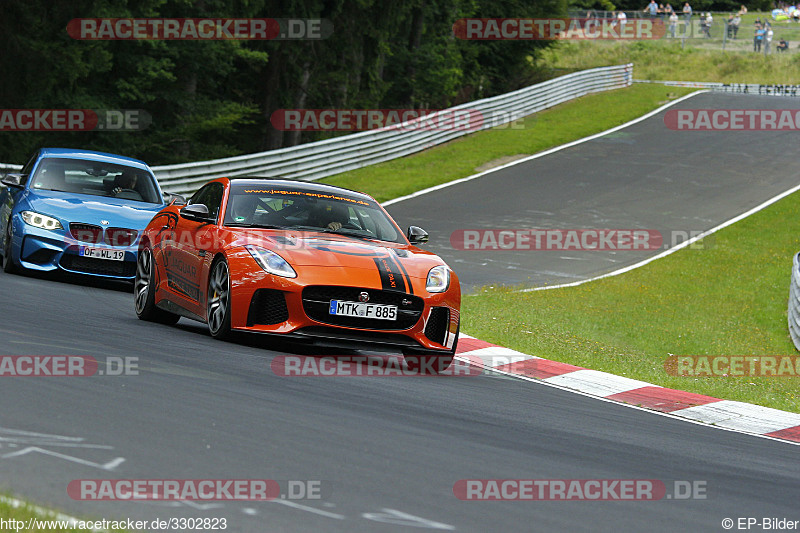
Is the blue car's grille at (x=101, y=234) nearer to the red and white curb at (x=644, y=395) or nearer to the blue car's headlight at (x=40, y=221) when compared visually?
the blue car's headlight at (x=40, y=221)

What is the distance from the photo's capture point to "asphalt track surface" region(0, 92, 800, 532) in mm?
4641

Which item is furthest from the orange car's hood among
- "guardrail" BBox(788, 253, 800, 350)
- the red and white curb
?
"guardrail" BBox(788, 253, 800, 350)

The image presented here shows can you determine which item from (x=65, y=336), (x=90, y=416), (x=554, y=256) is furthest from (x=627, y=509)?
(x=554, y=256)

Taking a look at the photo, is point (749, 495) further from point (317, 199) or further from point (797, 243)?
point (797, 243)

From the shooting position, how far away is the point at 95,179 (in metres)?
14.7

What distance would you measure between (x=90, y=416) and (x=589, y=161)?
1132 inches

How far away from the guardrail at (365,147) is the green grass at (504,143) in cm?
36

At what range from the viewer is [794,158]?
35.3 m
